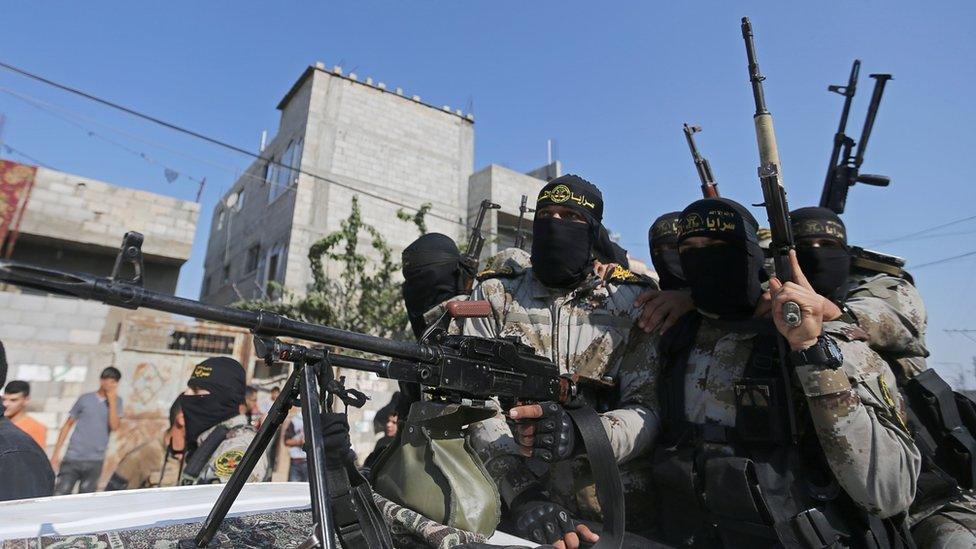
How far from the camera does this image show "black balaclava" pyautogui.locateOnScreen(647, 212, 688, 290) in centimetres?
329

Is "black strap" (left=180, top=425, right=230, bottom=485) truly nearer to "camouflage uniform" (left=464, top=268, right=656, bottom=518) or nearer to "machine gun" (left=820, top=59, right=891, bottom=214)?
"camouflage uniform" (left=464, top=268, right=656, bottom=518)

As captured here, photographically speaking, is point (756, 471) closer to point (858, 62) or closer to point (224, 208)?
point (858, 62)

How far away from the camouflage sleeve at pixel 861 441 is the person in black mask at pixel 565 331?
0.66 meters

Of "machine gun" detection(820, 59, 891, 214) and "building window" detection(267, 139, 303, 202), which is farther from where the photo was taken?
"building window" detection(267, 139, 303, 202)

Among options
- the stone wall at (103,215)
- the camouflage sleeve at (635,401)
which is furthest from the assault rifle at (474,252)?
the stone wall at (103,215)

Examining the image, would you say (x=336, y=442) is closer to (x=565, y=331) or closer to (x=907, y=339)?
(x=565, y=331)

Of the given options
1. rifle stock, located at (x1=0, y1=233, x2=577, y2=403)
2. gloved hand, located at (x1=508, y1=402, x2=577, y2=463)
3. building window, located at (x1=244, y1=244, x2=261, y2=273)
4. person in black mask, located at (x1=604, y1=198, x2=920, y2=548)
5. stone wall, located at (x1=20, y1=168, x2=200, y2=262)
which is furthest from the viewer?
building window, located at (x1=244, y1=244, x2=261, y2=273)

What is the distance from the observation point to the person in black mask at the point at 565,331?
7.38 ft

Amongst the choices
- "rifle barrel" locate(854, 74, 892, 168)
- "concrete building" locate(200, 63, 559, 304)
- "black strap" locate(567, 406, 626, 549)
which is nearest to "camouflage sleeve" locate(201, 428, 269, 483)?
"black strap" locate(567, 406, 626, 549)

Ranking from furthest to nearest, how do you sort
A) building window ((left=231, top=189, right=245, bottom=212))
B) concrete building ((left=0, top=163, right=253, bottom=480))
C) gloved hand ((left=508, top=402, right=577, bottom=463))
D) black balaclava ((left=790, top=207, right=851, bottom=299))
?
building window ((left=231, top=189, right=245, bottom=212)) < concrete building ((left=0, top=163, right=253, bottom=480)) < black balaclava ((left=790, top=207, right=851, bottom=299)) < gloved hand ((left=508, top=402, right=577, bottom=463))

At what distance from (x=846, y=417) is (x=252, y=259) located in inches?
822

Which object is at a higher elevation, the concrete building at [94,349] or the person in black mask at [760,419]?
the concrete building at [94,349]

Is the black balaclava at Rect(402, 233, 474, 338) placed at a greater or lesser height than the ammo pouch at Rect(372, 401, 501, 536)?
greater

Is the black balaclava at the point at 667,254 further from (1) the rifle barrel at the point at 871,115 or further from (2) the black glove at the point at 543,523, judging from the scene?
(1) the rifle barrel at the point at 871,115
